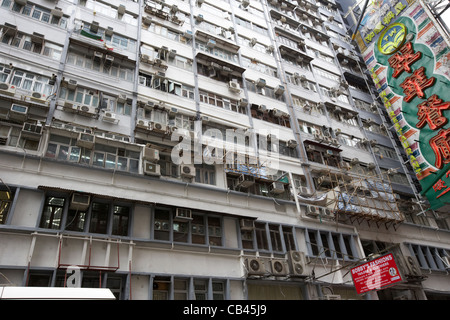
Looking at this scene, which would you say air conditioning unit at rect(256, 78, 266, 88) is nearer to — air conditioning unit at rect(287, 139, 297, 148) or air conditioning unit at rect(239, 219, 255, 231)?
air conditioning unit at rect(287, 139, 297, 148)

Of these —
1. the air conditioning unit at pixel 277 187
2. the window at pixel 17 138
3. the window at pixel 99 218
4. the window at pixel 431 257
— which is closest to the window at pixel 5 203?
the window at pixel 17 138

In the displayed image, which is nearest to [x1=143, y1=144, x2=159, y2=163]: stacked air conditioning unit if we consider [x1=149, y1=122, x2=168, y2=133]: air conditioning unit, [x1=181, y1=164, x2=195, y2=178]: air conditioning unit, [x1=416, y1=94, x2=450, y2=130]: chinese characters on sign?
[x1=149, y1=122, x2=168, y2=133]: air conditioning unit

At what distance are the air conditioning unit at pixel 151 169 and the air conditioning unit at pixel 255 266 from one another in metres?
5.98

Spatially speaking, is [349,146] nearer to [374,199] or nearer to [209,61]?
[374,199]

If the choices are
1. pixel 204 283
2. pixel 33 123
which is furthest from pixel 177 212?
pixel 33 123

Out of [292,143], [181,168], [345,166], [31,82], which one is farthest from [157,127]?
[345,166]

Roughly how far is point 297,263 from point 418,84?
16570mm

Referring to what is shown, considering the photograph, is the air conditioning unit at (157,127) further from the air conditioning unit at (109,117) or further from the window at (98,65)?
the window at (98,65)

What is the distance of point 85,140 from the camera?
46.1 feet

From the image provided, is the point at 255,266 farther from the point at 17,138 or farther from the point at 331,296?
the point at 17,138

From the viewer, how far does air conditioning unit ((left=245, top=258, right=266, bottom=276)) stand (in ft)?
47.6

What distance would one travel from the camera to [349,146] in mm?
26625

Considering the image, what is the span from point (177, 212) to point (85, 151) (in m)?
5.09

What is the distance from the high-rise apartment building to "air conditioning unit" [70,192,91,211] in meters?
0.05
